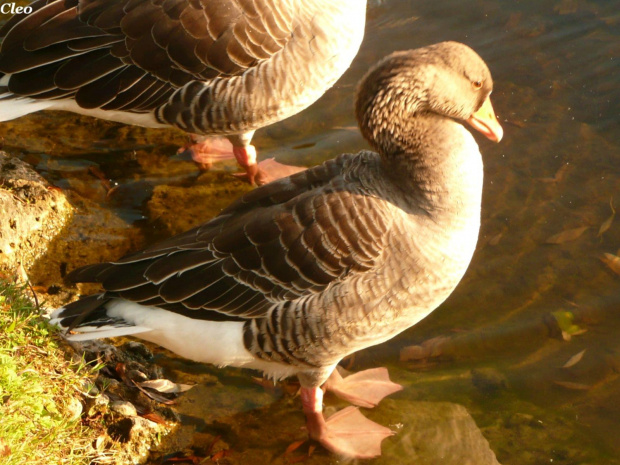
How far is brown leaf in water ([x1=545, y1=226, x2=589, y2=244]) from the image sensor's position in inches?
232

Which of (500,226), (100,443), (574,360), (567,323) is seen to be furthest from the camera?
(500,226)

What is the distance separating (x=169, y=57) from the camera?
581 cm

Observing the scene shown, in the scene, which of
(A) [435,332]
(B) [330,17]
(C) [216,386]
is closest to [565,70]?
(B) [330,17]

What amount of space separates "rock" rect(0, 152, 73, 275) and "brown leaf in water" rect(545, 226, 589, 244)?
3.76 meters

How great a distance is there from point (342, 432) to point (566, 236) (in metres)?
2.47

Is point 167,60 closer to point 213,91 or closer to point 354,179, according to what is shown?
→ point 213,91

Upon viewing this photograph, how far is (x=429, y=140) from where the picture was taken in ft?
14.0

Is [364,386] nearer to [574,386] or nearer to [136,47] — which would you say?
[574,386]

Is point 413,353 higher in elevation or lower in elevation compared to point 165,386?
lower

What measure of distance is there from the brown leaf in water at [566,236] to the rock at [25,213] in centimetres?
376

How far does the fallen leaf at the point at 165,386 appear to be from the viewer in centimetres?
463

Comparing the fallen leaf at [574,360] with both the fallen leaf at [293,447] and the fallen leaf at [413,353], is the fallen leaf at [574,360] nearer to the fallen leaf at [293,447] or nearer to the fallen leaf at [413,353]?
the fallen leaf at [413,353]

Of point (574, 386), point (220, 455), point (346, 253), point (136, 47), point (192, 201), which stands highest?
point (136, 47)

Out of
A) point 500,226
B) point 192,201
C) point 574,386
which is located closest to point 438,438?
point 574,386
